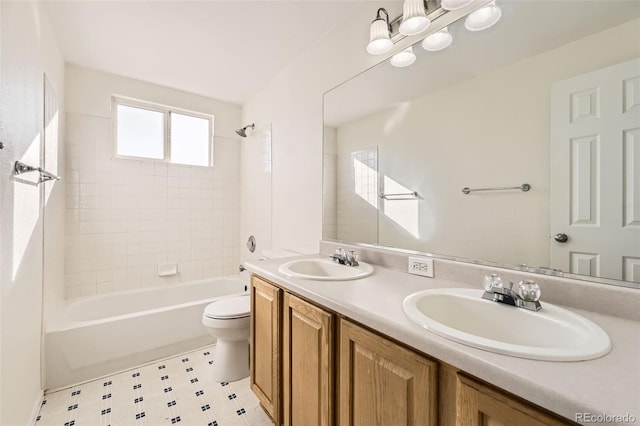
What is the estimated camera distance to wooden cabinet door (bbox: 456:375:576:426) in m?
0.50

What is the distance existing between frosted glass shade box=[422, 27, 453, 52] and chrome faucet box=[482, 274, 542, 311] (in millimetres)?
1084

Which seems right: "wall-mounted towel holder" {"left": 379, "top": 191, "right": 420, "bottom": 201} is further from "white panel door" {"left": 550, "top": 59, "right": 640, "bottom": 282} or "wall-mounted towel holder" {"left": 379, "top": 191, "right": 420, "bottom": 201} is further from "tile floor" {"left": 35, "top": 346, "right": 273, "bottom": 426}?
"tile floor" {"left": 35, "top": 346, "right": 273, "bottom": 426}

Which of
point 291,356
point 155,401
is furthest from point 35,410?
point 291,356

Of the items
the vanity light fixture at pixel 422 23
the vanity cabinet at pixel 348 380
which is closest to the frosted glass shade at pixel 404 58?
the vanity light fixture at pixel 422 23

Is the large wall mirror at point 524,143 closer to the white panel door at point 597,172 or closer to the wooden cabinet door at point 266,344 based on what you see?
the white panel door at point 597,172

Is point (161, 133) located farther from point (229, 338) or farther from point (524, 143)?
point (524, 143)

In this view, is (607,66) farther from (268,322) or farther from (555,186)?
(268,322)

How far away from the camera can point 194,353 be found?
224 cm

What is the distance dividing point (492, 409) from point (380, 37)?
1621mm

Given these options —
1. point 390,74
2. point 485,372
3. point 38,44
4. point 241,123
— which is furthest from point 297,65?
point 485,372

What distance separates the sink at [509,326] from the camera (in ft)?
1.88

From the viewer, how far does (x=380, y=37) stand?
1.44m

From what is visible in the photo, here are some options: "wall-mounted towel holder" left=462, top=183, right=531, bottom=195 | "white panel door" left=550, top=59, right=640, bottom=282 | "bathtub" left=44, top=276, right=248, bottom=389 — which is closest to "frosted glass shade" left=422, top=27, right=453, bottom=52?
"white panel door" left=550, top=59, right=640, bottom=282

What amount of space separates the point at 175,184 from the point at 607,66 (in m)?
3.31
